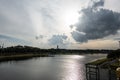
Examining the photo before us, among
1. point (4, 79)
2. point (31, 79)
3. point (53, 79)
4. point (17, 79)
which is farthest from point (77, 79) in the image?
point (4, 79)

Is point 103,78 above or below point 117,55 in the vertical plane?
below

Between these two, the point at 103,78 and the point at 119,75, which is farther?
the point at 103,78

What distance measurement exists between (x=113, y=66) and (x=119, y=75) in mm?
44540

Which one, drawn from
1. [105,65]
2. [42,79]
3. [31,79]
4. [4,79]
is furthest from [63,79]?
[4,79]

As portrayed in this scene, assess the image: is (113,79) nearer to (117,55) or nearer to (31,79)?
(31,79)

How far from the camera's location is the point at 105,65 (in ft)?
213

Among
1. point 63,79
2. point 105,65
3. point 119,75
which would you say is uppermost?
point 119,75

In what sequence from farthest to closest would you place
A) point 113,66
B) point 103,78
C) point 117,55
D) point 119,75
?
point 117,55
point 103,78
point 113,66
point 119,75

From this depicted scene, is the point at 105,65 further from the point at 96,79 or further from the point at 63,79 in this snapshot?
the point at 63,79

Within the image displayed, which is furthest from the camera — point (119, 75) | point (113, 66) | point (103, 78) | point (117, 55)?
point (117, 55)

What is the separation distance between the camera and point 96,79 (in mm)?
60531

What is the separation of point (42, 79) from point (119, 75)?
51.4m

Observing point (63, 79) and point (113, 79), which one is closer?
point (113, 79)

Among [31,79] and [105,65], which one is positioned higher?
[105,65]
